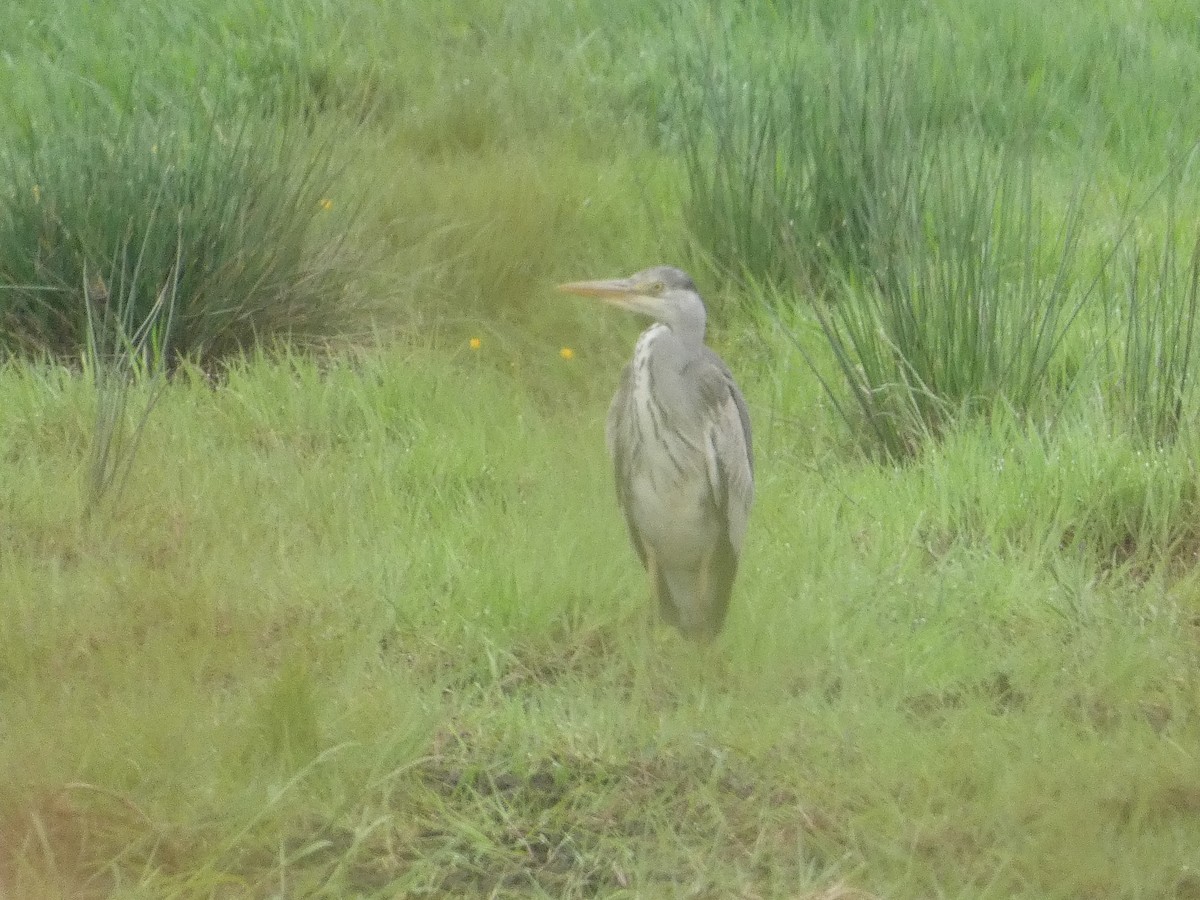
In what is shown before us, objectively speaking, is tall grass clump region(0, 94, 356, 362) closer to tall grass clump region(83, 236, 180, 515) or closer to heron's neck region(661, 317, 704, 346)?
tall grass clump region(83, 236, 180, 515)

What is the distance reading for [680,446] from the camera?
3633 millimetres

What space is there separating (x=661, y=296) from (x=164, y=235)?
7.11 feet

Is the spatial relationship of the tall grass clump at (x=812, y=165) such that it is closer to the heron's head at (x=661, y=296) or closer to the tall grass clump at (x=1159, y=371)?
the tall grass clump at (x=1159, y=371)

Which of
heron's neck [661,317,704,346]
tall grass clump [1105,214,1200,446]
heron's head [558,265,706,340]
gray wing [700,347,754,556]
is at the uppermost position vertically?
heron's head [558,265,706,340]

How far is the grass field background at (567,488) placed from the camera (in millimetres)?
2879

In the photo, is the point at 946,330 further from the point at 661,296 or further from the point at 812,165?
the point at 812,165

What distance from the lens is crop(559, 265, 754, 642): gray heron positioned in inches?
142

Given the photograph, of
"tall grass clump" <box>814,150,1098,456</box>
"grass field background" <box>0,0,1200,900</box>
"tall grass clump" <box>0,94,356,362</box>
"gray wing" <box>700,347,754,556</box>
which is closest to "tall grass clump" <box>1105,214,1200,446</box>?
"grass field background" <box>0,0,1200,900</box>

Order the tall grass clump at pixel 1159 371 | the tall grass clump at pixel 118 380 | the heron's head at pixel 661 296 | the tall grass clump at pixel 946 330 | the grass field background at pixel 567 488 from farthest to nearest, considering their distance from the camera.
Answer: the tall grass clump at pixel 946 330, the tall grass clump at pixel 1159 371, the tall grass clump at pixel 118 380, the heron's head at pixel 661 296, the grass field background at pixel 567 488

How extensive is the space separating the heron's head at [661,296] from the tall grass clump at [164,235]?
1903 mm

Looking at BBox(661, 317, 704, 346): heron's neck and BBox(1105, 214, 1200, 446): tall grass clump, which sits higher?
BBox(661, 317, 704, 346): heron's neck

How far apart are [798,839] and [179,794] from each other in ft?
3.38

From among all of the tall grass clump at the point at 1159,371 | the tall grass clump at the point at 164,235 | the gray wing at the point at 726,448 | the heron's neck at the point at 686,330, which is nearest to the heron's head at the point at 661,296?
the heron's neck at the point at 686,330

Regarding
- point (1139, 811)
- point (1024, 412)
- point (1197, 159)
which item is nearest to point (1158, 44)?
point (1197, 159)
